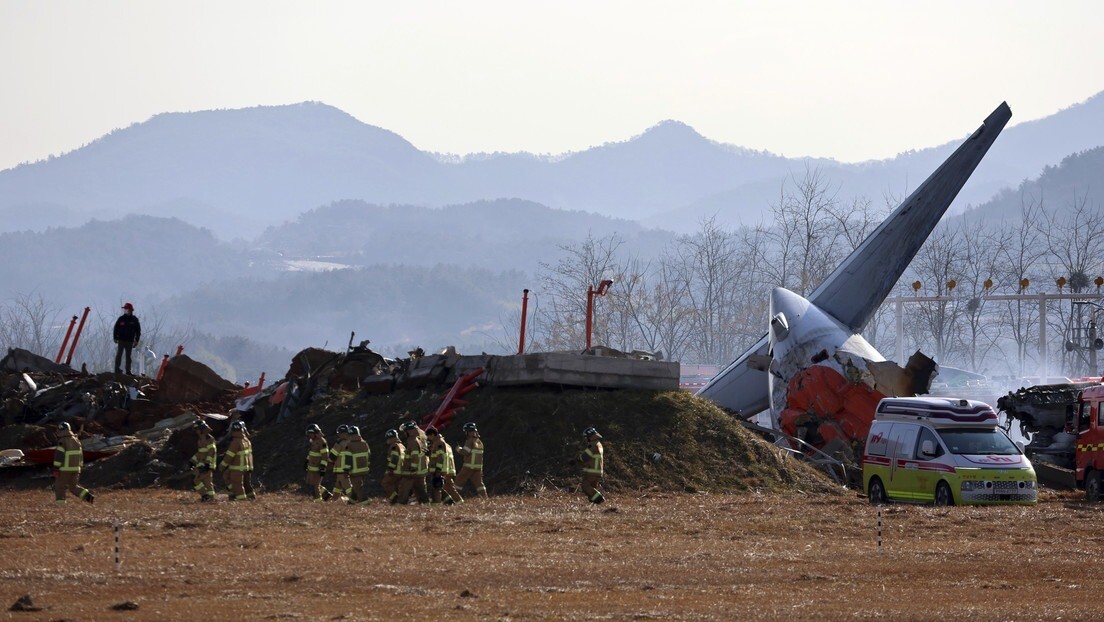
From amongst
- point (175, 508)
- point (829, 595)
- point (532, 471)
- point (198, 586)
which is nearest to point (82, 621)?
point (198, 586)

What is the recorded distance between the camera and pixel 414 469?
26.7m

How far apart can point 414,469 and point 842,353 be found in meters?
14.2

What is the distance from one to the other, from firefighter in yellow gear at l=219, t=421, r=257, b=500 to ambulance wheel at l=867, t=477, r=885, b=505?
12164mm

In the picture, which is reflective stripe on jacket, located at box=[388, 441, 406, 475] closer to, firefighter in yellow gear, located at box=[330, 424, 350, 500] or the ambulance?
firefighter in yellow gear, located at box=[330, 424, 350, 500]

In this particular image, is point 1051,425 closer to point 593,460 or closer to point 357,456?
point 593,460

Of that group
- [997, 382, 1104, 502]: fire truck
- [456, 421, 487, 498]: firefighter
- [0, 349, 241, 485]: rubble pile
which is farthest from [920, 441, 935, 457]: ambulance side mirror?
[0, 349, 241, 485]: rubble pile

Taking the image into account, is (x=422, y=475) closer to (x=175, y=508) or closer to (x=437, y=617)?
(x=175, y=508)

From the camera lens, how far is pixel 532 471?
1175 inches

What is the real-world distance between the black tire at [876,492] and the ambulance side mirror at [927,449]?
1357 millimetres

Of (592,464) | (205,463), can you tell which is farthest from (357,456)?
(592,464)

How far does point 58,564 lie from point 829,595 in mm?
9383

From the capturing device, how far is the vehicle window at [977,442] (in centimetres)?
2688

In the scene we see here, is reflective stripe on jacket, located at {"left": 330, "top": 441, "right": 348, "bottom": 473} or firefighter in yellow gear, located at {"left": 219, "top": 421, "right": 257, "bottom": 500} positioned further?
firefighter in yellow gear, located at {"left": 219, "top": 421, "right": 257, "bottom": 500}

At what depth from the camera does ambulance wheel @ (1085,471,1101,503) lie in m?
28.7
